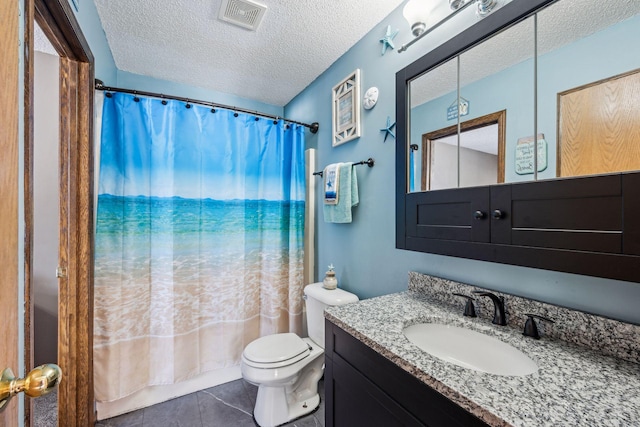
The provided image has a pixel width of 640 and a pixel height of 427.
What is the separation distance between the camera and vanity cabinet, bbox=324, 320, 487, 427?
0.66 meters

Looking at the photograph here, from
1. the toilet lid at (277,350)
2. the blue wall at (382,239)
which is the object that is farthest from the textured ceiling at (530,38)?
the toilet lid at (277,350)

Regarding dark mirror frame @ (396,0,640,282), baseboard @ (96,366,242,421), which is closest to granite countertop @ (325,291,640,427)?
dark mirror frame @ (396,0,640,282)

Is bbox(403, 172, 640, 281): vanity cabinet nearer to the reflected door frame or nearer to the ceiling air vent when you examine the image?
the reflected door frame

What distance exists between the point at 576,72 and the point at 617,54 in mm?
80

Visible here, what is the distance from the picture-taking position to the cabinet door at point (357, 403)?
31.1 inches

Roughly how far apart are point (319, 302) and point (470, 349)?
0.97 metres

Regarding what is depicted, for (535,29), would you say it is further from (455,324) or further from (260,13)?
(260,13)

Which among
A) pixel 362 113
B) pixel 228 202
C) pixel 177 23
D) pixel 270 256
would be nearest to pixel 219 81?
pixel 177 23

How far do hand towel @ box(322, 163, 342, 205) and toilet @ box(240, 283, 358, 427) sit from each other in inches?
24.2

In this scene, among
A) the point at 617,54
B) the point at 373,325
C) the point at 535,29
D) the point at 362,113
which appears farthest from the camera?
the point at 362,113

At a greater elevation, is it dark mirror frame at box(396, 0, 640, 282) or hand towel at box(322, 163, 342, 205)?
hand towel at box(322, 163, 342, 205)

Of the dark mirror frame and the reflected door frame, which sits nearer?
the dark mirror frame

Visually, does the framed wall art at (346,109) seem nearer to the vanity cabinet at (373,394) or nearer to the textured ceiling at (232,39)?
the textured ceiling at (232,39)

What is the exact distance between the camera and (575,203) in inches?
27.7
